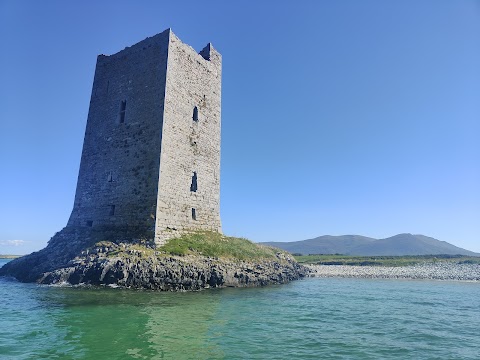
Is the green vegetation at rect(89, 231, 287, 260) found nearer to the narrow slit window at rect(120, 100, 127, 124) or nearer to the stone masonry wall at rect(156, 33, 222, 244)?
the stone masonry wall at rect(156, 33, 222, 244)

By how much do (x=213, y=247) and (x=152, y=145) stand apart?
7579 millimetres

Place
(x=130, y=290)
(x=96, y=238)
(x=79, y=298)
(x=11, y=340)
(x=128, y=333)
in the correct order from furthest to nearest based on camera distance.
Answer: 1. (x=96, y=238)
2. (x=130, y=290)
3. (x=79, y=298)
4. (x=128, y=333)
5. (x=11, y=340)

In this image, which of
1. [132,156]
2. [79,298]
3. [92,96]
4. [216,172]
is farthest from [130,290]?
[92,96]

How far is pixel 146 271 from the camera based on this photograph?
1633cm

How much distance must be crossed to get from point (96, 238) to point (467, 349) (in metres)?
19.0

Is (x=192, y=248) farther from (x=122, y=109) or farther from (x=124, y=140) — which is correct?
(x=122, y=109)

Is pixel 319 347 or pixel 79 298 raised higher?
pixel 79 298

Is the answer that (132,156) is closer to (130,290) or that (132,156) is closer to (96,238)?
(96,238)

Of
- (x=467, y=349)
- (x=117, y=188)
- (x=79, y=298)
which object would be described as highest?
(x=117, y=188)

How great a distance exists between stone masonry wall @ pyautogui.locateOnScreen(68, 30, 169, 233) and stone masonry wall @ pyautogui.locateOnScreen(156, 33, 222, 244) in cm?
72

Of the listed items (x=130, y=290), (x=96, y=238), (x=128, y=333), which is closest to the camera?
(x=128, y=333)

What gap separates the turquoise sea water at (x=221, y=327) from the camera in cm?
734

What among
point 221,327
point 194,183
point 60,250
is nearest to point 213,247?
point 194,183

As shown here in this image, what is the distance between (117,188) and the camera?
21781mm
